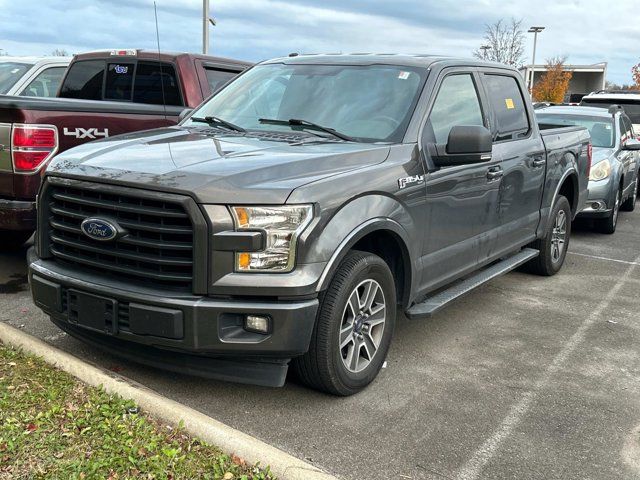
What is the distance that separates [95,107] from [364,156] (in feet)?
8.76

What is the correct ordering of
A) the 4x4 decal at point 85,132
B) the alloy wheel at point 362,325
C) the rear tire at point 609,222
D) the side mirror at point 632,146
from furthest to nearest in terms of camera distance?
the side mirror at point 632,146 → the rear tire at point 609,222 → the 4x4 decal at point 85,132 → the alloy wheel at point 362,325

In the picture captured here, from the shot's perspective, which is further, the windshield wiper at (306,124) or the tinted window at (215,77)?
the tinted window at (215,77)

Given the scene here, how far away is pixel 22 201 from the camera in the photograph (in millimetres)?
5090

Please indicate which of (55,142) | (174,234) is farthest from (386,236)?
(55,142)

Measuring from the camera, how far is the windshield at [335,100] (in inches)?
171

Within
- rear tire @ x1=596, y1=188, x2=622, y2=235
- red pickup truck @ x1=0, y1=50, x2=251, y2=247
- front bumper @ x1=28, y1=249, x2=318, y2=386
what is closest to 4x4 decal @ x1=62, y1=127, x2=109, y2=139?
red pickup truck @ x1=0, y1=50, x2=251, y2=247

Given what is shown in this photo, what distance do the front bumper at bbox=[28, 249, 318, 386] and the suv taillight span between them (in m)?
1.72

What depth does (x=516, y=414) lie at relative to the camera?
12.3 ft

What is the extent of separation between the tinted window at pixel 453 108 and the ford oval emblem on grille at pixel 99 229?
2.06 m

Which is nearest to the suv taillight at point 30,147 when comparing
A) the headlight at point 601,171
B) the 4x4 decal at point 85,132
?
the 4x4 decal at point 85,132

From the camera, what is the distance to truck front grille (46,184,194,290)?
3.30 meters

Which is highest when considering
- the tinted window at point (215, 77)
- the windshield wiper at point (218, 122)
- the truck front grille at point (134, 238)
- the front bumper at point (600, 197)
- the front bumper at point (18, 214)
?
the tinted window at point (215, 77)

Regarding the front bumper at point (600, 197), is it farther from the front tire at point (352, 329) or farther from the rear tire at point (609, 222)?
the front tire at point (352, 329)

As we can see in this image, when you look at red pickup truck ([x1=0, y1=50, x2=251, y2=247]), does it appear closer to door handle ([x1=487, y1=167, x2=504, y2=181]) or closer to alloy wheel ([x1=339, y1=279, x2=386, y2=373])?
door handle ([x1=487, y1=167, x2=504, y2=181])
